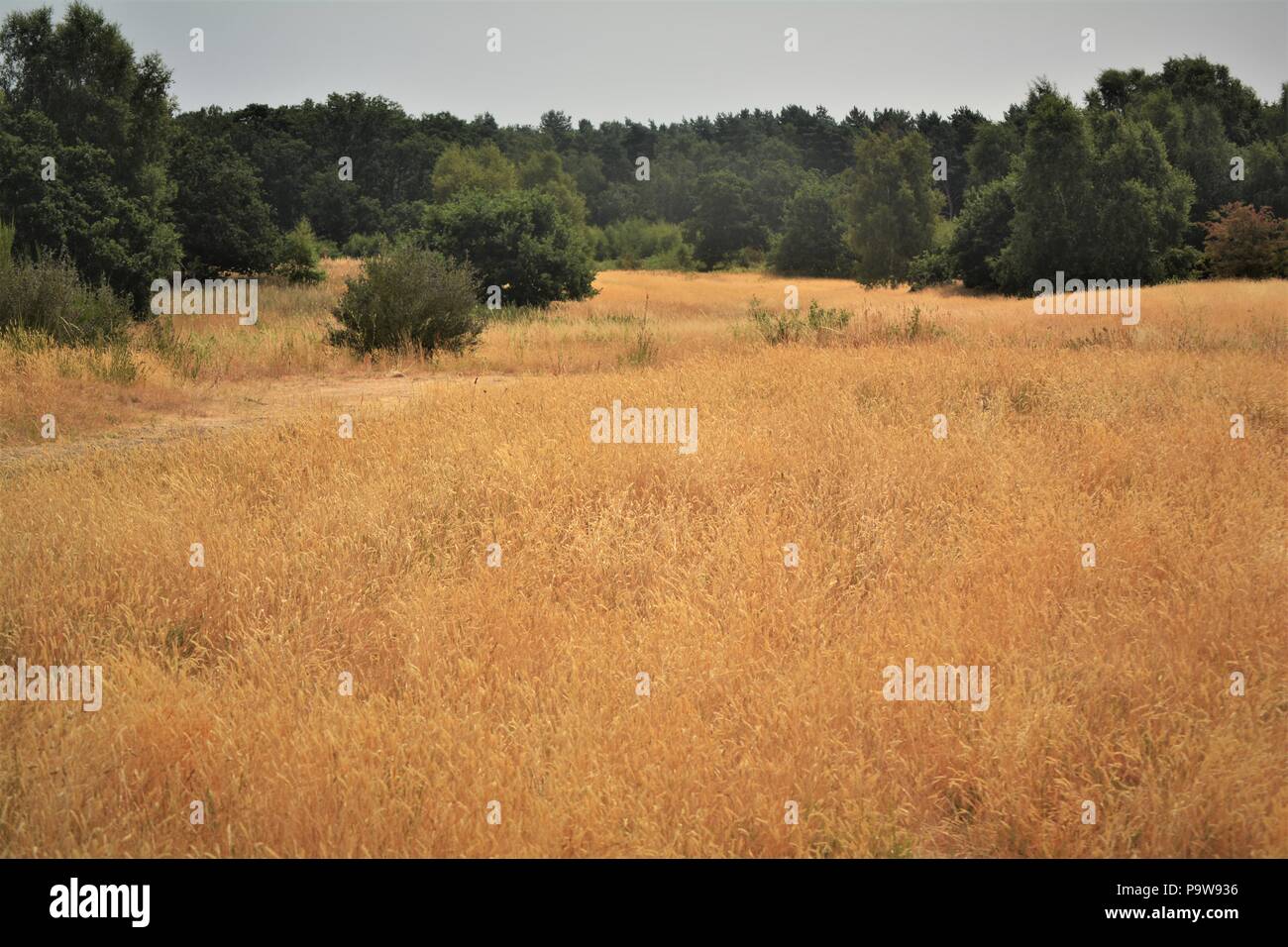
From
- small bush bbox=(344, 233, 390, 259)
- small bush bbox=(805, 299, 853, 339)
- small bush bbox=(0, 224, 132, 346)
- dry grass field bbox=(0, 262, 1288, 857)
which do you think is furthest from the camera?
small bush bbox=(344, 233, 390, 259)

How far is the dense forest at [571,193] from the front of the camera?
29656 mm

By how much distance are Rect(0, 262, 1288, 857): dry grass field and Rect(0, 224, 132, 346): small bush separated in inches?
152

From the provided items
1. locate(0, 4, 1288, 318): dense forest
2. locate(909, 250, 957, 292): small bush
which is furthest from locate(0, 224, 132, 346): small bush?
locate(909, 250, 957, 292): small bush

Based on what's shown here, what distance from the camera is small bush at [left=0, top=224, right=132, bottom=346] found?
42.9 ft

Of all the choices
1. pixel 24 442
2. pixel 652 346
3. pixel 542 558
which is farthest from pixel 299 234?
pixel 542 558

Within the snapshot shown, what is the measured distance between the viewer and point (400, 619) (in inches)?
187

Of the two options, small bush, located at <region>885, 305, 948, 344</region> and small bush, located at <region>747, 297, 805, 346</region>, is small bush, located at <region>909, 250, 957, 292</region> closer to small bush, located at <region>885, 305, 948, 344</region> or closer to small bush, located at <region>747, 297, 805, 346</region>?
small bush, located at <region>747, 297, 805, 346</region>

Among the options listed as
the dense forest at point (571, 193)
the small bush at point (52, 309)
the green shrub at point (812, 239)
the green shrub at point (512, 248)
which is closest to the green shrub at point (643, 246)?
the dense forest at point (571, 193)

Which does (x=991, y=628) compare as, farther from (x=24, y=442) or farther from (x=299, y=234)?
(x=299, y=234)

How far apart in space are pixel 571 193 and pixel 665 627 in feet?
192

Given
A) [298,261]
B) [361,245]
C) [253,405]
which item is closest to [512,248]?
[298,261]

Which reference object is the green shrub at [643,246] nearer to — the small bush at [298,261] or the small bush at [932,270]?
the small bush at [932,270]

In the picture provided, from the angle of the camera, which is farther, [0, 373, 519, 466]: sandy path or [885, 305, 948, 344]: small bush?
[885, 305, 948, 344]: small bush

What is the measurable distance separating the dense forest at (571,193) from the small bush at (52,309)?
3557 mm
